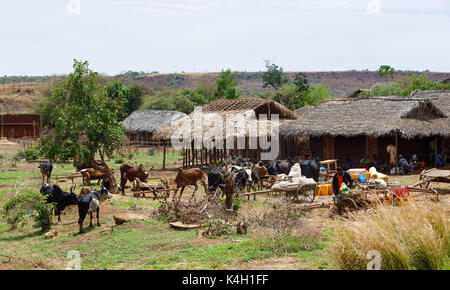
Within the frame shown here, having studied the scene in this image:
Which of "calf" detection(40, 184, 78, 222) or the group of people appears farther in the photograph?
the group of people

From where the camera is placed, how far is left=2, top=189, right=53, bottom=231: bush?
1155 cm

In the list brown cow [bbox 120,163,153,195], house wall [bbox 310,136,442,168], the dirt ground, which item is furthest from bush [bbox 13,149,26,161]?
house wall [bbox 310,136,442,168]

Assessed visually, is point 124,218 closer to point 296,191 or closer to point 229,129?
point 296,191

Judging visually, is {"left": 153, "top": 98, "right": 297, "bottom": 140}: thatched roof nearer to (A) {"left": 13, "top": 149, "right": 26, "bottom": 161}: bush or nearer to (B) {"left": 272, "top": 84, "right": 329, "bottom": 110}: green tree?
(A) {"left": 13, "top": 149, "right": 26, "bottom": 161}: bush

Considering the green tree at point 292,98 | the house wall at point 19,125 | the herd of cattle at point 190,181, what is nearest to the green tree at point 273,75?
the green tree at point 292,98

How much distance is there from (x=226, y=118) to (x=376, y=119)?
802 centimetres

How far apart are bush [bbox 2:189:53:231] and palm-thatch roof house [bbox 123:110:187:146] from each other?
3088cm

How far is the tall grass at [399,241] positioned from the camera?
6105 mm

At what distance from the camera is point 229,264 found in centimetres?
768

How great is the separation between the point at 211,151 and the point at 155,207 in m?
14.2

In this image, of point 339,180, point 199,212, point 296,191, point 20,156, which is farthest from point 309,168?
point 20,156

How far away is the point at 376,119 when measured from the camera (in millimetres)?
23234

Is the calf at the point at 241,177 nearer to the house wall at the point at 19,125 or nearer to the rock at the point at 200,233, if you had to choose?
the rock at the point at 200,233

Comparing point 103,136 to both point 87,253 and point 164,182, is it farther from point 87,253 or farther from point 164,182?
point 87,253
